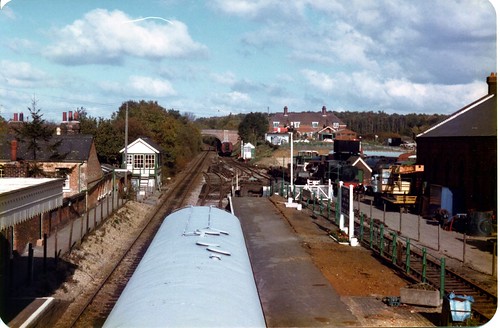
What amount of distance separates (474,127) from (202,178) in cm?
2702

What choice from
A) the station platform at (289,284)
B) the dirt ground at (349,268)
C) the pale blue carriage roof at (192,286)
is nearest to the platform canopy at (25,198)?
the pale blue carriage roof at (192,286)

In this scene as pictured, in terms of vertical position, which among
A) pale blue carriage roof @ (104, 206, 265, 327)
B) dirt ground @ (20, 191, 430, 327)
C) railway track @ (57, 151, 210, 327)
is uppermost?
pale blue carriage roof @ (104, 206, 265, 327)

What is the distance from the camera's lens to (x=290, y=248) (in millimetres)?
16500

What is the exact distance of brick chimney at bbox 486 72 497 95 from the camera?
81.8 feet

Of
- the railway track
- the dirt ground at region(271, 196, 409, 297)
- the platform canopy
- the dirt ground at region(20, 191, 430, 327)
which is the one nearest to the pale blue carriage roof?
the platform canopy

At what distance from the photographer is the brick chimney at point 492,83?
24.9 m

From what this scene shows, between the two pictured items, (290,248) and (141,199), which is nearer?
(290,248)

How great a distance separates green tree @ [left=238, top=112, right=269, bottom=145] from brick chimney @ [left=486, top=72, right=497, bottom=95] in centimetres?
5282

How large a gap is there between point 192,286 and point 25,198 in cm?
314

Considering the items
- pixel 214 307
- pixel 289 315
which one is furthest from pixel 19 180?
pixel 289 315

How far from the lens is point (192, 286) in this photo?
5.67 m

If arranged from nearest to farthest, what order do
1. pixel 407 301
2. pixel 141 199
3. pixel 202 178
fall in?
pixel 407 301 < pixel 141 199 < pixel 202 178

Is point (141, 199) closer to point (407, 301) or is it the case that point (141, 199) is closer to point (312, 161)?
point (312, 161)

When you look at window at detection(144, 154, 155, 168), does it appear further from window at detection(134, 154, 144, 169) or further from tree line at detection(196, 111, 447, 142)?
tree line at detection(196, 111, 447, 142)
